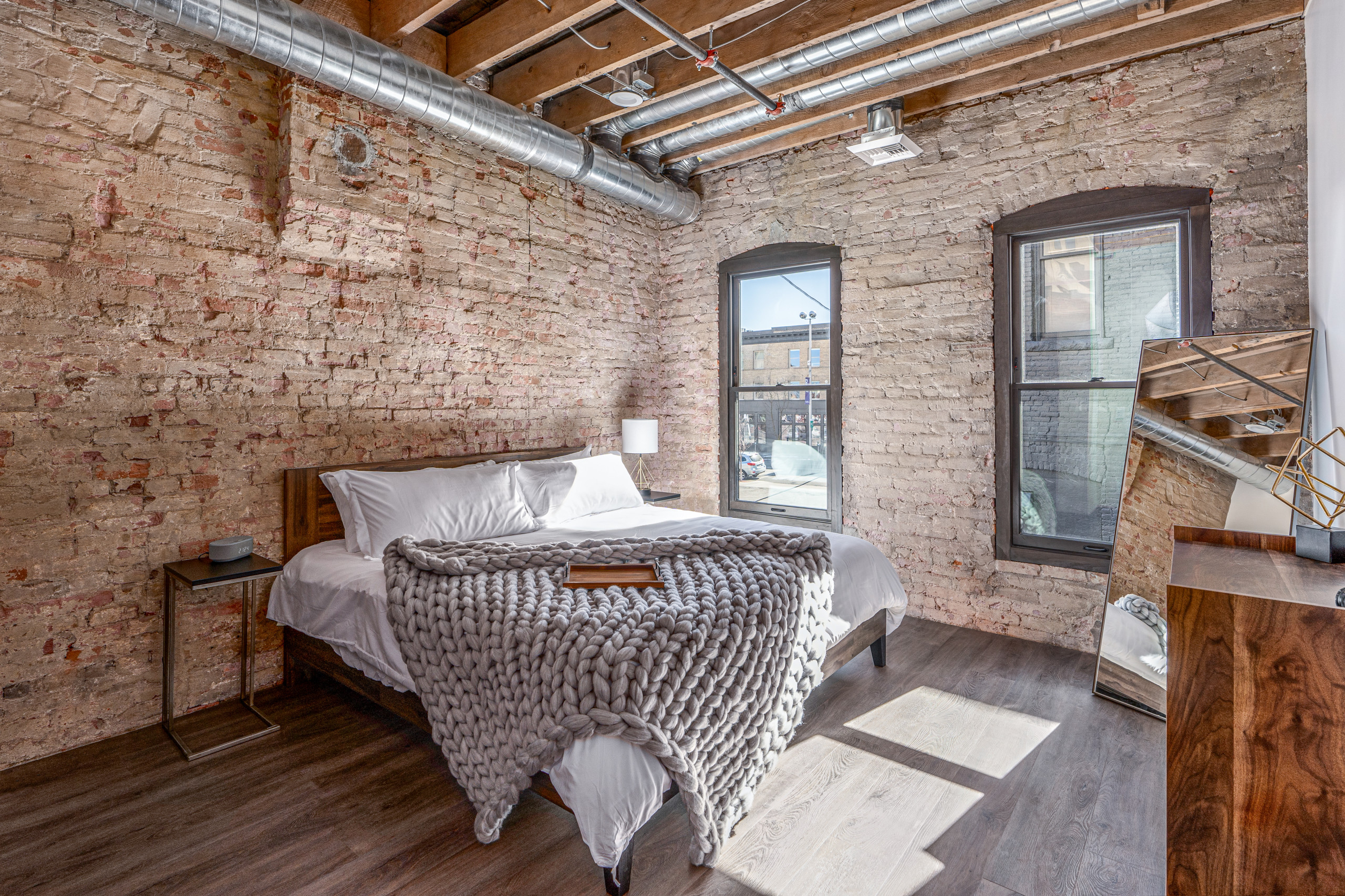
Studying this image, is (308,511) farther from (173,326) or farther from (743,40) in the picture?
(743,40)

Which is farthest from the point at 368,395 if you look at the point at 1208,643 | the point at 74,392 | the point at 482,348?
the point at 1208,643

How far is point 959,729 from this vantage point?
274 cm

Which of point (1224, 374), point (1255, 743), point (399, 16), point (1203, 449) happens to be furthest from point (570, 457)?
point (1255, 743)

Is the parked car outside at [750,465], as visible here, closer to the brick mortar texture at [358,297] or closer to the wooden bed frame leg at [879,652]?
the brick mortar texture at [358,297]

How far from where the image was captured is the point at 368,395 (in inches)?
140

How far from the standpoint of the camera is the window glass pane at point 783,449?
15.7ft

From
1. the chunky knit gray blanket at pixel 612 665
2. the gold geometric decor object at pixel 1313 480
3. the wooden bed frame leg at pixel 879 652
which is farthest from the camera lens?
the wooden bed frame leg at pixel 879 652

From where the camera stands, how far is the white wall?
2.09 meters

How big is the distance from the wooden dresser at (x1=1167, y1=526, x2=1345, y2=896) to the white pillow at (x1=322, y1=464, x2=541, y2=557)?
2.68 metres

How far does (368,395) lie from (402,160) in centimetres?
132

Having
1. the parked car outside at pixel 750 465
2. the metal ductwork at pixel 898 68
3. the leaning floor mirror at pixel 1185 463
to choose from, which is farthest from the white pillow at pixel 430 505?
the leaning floor mirror at pixel 1185 463

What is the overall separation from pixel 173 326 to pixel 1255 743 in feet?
12.6

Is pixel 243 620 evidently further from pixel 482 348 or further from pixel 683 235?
pixel 683 235

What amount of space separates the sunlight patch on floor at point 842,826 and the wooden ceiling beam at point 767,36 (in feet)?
10.5
